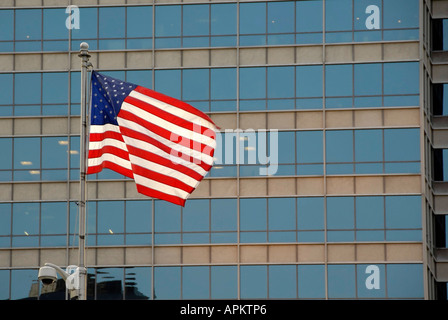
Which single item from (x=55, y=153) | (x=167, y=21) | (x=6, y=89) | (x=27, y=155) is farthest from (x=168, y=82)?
(x=6, y=89)

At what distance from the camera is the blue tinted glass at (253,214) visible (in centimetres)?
4481

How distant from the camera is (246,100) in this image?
45844mm

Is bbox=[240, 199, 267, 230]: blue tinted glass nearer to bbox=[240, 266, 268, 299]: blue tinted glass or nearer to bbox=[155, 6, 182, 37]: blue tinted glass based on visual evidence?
bbox=[240, 266, 268, 299]: blue tinted glass

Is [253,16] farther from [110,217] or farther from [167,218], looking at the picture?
[110,217]

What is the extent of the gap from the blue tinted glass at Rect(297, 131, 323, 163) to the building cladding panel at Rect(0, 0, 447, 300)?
56 millimetres

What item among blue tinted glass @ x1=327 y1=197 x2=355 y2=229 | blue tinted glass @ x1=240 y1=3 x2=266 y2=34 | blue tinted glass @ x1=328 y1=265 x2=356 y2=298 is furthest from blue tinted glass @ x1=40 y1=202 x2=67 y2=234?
blue tinted glass @ x1=328 y1=265 x2=356 y2=298

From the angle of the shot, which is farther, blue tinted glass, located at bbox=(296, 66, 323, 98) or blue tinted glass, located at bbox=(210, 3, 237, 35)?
blue tinted glass, located at bbox=(210, 3, 237, 35)

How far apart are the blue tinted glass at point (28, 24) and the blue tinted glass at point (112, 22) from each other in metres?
3.29

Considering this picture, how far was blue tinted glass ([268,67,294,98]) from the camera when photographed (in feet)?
150

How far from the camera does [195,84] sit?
46.0 m

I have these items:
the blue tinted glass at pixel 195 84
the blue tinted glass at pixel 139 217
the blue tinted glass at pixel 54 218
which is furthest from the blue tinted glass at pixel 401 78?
the blue tinted glass at pixel 54 218

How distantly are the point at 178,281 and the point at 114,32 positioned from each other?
43.2 ft

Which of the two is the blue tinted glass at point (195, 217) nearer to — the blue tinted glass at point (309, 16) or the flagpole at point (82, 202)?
the blue tinted glass at point (309, 16)
